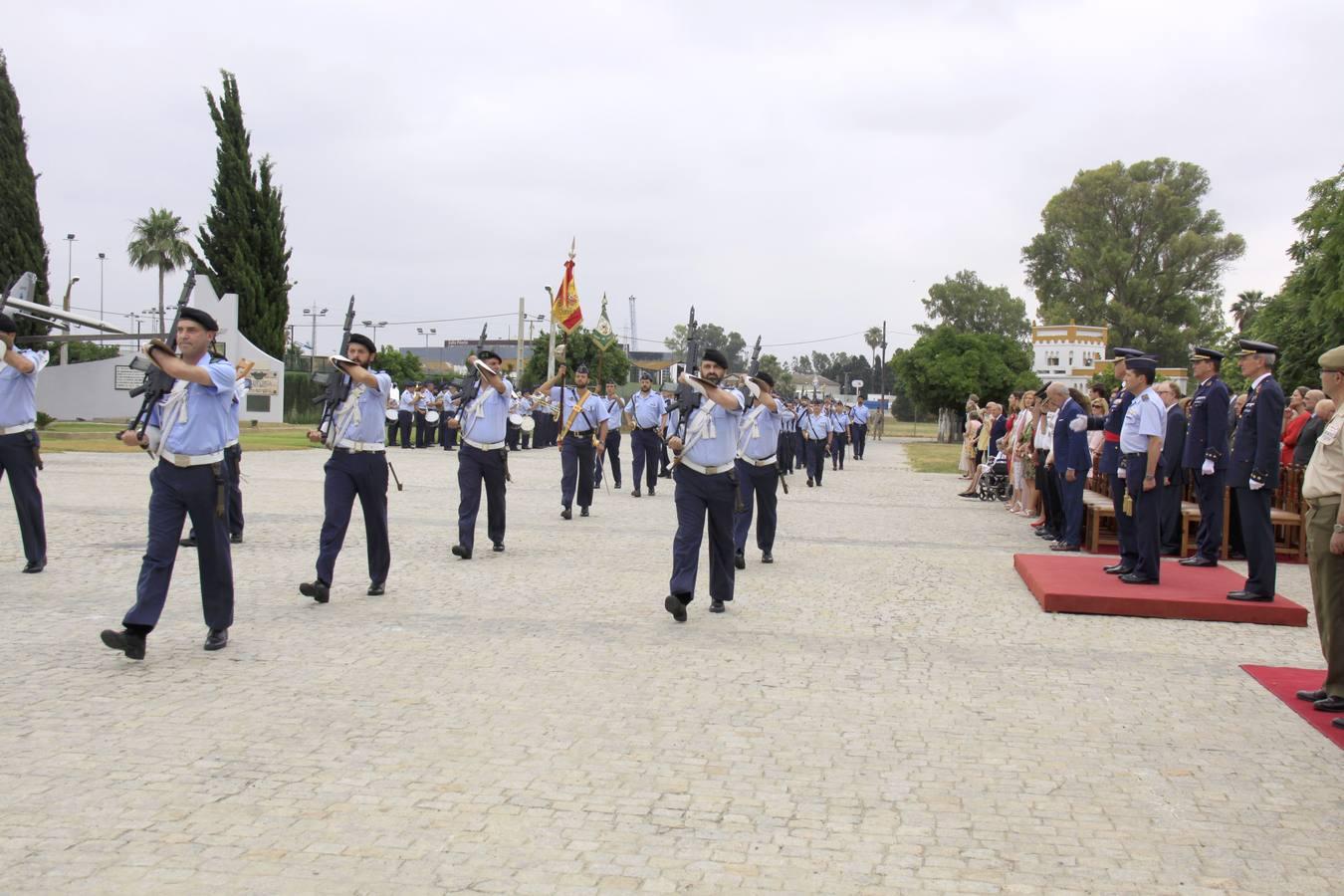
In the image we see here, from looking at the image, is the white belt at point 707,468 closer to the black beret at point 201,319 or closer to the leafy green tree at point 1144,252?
the black beret at point 201,319

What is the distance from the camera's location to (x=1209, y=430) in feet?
34.1

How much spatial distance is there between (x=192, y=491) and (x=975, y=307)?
95.1m

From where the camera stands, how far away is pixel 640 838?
4168mm

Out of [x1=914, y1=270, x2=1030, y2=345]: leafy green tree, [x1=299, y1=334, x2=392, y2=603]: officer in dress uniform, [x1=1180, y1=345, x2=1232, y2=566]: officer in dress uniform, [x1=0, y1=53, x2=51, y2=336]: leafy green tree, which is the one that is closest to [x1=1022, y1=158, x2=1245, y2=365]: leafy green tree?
[x1=914, y1=270, x2=1030, y2=345]: leafy green tree

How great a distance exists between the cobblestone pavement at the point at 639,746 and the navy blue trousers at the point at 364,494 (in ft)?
1.19

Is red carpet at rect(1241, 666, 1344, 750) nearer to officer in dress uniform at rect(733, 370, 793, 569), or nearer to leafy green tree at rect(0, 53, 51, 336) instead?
officer in dress uniform at rect(733, 370, 793, 569)

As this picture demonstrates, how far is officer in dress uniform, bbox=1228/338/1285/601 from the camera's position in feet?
29.3

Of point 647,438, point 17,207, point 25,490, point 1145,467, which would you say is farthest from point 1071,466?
point 17,207

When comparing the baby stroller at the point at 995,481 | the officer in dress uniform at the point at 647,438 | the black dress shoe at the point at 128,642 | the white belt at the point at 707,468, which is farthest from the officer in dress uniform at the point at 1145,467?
the baby stroller at the point at 995,481

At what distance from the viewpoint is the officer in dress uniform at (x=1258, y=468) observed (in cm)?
893

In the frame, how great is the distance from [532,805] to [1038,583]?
615cm

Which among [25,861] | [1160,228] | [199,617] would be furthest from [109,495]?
[1160,228]

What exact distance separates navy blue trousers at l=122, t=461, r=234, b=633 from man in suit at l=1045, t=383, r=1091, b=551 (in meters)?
9.38

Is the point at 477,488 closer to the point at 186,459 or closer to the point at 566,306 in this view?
the point at 186,459
